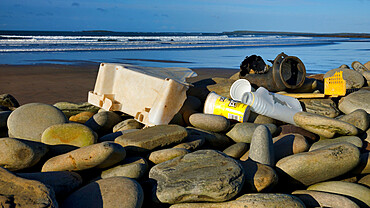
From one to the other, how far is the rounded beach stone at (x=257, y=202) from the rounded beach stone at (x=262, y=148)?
0.70 meters

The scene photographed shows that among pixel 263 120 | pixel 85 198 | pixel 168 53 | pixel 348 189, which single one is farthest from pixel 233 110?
pixel 168 53

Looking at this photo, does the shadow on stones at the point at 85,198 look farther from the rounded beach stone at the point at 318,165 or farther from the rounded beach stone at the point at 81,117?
the rounded beach stone at the point at 81,117

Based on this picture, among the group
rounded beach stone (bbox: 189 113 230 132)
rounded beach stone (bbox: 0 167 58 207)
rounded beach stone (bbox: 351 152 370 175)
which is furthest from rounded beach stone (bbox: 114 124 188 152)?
rounded beach stone (bbox: 351 152 370 175)

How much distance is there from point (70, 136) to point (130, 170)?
967 mm

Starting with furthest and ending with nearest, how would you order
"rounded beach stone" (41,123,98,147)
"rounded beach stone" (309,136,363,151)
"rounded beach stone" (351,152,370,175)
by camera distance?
"rounded beach stone" (309,136,363,151)
"rounded beach stone" (41,123,98,147)
"rounded beach stone" (351,152,370,175)

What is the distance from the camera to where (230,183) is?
2.65m

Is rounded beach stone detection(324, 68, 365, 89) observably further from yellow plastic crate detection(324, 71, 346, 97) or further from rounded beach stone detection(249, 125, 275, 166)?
rounded beach stone detection(249, 125, 275, 166)

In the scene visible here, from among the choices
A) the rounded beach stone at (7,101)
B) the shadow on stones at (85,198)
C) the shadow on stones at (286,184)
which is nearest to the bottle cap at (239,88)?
the shadow on stones at (286,184)

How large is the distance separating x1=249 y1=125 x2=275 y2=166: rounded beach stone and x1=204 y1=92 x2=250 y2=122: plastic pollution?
124 centimetres

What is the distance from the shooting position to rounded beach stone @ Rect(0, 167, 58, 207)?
216 cm

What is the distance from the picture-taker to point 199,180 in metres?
2.67

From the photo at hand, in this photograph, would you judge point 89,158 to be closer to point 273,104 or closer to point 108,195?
point 108,195

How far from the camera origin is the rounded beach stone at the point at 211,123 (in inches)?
169

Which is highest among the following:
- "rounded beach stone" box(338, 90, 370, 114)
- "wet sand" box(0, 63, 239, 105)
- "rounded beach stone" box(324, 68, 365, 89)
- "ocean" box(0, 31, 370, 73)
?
"rounded beach stone" box(324, 68, 365, 89)
